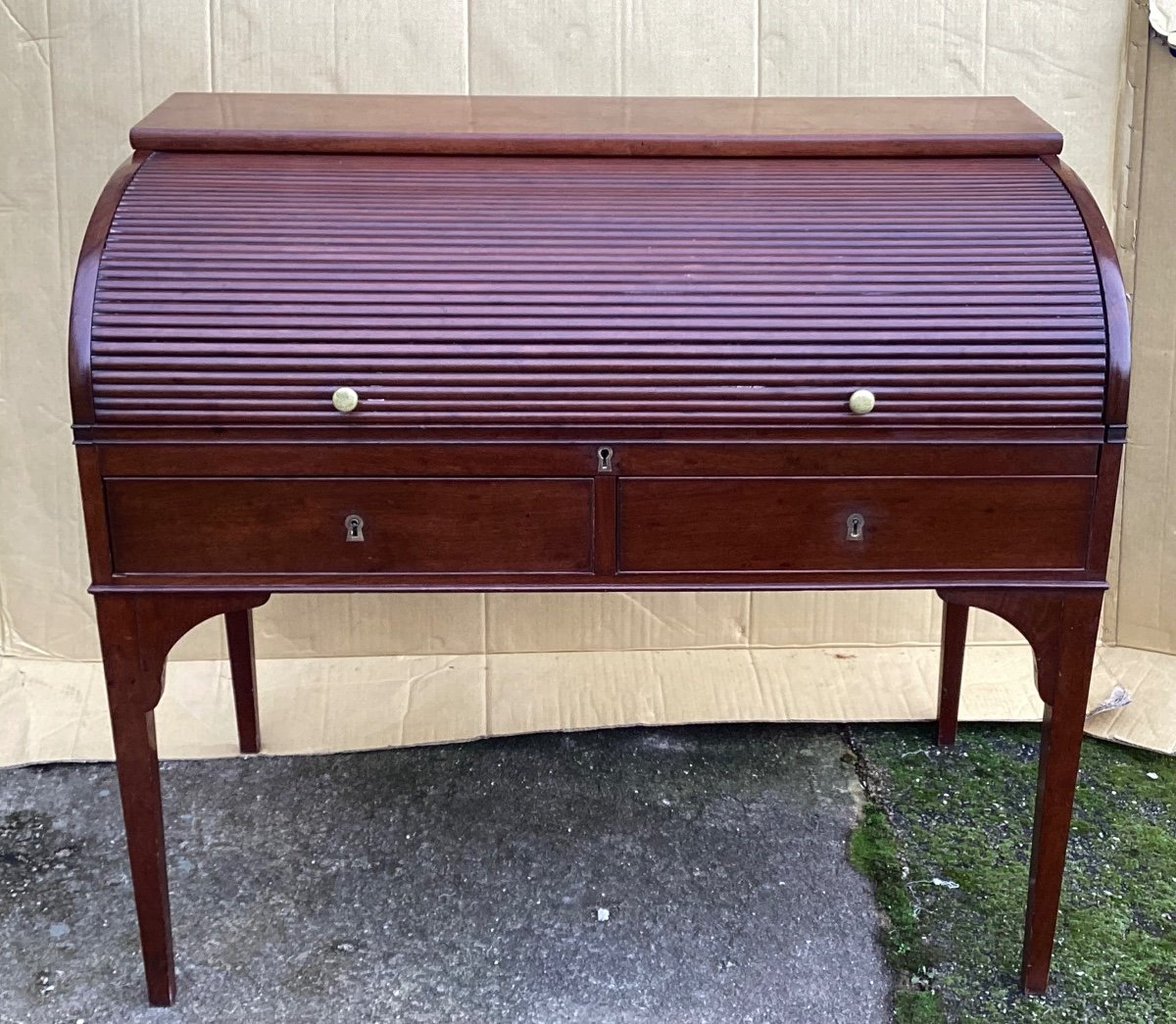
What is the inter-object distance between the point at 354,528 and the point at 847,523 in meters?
0.68

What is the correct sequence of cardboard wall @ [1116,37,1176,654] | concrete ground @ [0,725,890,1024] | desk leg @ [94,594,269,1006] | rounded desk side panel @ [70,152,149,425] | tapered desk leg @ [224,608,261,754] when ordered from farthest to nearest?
cardboard wall @ [1116,37,1176,654], tapered desk leg @ [224,608,261,754], concrete ground @ [0,725,890,1024], desk leg @ [94,594,269,1006], rounded desk side panel @ [70,152,149,425]

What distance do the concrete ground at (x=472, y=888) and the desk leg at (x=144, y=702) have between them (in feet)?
0.60

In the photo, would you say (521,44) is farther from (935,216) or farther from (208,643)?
(208,643)

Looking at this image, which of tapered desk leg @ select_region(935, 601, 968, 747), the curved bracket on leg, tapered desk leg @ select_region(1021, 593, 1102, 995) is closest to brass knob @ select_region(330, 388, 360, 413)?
the curved bracket on leg

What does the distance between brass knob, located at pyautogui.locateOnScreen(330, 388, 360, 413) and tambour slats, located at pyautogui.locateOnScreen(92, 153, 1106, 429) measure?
0.02 meters

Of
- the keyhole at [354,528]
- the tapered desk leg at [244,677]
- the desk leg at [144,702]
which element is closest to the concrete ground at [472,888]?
the tapered desk leg at [244,677]

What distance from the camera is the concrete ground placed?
1.91 metres

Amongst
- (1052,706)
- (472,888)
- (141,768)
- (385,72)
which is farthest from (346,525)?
(385,72)

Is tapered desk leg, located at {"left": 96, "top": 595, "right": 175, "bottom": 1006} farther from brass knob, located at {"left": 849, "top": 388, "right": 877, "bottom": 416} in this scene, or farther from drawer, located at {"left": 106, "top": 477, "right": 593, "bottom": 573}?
brass knob, located at {"left": 849, "top": 388, "right": 877, "bottom": 416}

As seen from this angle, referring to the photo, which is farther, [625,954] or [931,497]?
[625,954]

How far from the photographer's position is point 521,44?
8.28ft

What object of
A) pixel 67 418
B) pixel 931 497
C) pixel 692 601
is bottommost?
pixel 692 601

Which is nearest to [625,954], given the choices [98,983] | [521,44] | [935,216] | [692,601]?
[98,983]

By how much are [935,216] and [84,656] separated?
6.97ft
